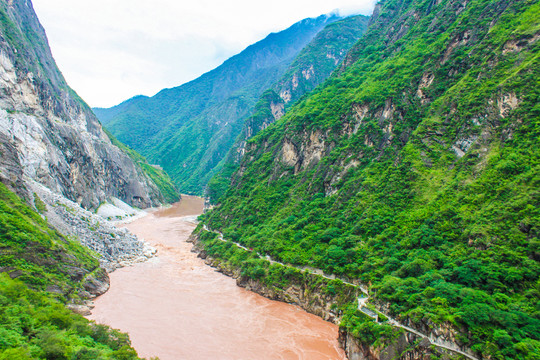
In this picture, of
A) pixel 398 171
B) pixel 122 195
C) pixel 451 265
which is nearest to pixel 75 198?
pixel 122 195

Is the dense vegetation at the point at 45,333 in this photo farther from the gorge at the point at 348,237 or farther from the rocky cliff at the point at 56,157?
the rocky cliff at the point at 56,157

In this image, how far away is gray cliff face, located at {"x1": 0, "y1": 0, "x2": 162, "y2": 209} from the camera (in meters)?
64.9

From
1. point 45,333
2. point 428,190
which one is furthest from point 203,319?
point 428,190

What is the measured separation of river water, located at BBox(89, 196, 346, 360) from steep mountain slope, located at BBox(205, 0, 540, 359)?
4365mm

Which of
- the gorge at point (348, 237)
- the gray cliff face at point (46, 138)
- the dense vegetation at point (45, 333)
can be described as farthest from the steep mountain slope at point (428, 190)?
the gray cliff face at point (46, 138)

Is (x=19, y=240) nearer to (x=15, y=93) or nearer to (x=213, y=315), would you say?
(x=213, y=315)

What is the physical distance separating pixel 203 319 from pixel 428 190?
29903 millimetres

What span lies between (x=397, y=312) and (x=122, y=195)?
355ft

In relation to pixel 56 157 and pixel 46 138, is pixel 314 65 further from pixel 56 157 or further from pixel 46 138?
pixel 56 157

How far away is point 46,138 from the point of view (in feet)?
243

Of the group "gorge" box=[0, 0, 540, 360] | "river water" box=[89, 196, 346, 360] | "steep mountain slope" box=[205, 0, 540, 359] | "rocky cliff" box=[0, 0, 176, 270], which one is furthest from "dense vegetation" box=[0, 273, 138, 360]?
"rocky cliff" box=[0, 0, 176, 270]

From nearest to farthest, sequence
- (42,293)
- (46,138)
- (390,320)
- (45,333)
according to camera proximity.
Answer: (45,333) < (42,293) < (390,320) < (46,138)

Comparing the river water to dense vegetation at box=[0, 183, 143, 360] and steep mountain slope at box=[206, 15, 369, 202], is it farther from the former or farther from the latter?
steep mountain slope at box=[206, 15, 369, 202]

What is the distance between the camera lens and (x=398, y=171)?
43.3 meters
